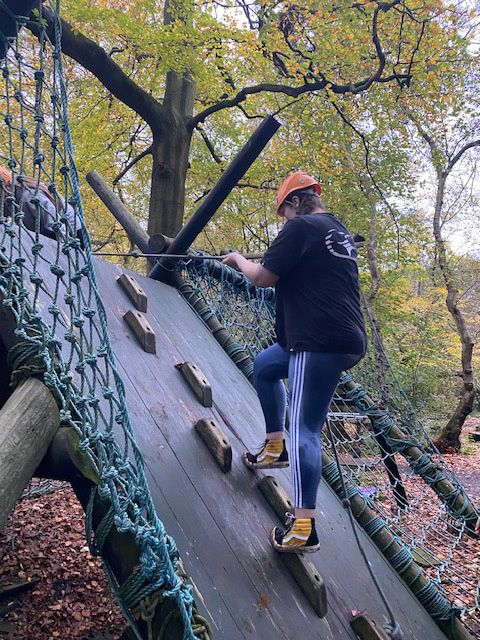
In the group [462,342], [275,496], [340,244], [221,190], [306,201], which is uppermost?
[221,190]

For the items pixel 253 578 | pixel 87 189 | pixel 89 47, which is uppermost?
pixel 89 47

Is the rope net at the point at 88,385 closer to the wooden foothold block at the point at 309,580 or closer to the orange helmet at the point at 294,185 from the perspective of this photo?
the wooden foothold block at the point at 309,580

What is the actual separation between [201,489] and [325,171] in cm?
737

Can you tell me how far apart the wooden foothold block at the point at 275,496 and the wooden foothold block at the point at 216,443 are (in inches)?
7.4

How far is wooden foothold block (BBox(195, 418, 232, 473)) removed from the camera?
81.0 inches

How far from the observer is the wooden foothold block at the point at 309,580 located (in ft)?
6.00

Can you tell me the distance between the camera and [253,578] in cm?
171

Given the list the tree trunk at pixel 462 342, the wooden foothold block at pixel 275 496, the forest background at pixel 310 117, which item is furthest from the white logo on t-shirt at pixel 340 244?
the tree trunk at pixel 462 342

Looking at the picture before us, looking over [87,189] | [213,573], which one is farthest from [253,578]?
[87,189]

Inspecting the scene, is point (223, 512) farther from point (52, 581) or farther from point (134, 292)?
point (52, 581)

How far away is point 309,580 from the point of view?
6.01 ft

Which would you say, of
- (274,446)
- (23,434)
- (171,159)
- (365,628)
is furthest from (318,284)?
(171,159)

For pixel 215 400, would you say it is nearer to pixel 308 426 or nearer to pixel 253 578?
pixel 308 426

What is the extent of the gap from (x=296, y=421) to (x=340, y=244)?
28.5 inches
